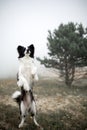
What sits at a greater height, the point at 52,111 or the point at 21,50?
the point at 21,50

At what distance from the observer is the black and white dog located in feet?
22.8

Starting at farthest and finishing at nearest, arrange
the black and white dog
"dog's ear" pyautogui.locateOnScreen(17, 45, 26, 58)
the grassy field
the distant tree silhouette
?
the distant tree silhouette
the grassy field
"dog's ear" pyautogui.locateOnScreen(17, 45, 26, 58)
the black and white dog

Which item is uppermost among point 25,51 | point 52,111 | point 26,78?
point 25,51

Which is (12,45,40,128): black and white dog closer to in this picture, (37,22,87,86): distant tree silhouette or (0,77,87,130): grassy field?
(0,77,87,130): grassy field

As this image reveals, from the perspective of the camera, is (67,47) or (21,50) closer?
(21,50)

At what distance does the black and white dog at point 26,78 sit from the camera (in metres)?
6.94

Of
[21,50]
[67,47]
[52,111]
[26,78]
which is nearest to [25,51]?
[21,50]

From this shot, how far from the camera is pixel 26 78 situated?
714cm

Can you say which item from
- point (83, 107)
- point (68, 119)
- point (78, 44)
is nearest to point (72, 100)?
point (83, 107)

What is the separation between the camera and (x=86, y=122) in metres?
9.19

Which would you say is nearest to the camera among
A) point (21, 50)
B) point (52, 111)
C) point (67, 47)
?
point (21, 50)

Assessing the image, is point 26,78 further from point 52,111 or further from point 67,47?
point 67,47

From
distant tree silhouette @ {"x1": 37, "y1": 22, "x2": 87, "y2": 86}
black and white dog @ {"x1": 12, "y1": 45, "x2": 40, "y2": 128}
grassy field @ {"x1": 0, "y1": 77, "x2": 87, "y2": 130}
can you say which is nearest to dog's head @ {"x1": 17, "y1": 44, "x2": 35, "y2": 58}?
black and white dog @ {"x1": 12, "y1": 45, "x2": 40, "y2": 128}

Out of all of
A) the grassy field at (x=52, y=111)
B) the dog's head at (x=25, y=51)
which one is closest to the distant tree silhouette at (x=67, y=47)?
the grassy field at (x=52, y=111)
